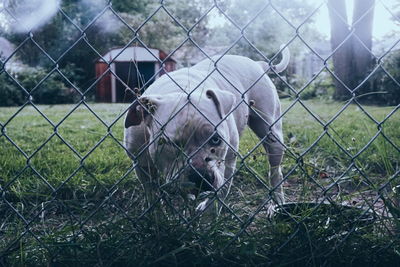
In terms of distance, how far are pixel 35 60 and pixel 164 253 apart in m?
4.05

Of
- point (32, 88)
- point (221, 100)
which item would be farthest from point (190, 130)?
point (32, 88)

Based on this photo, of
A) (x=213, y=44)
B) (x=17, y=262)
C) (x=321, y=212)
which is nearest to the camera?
(x=17, y=262)

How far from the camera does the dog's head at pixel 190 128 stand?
2494 mm

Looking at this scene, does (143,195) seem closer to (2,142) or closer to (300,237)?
(300,237)

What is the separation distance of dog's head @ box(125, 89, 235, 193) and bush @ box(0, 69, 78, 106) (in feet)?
10.6

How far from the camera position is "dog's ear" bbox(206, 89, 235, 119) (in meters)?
2.86

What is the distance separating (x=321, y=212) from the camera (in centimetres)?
219

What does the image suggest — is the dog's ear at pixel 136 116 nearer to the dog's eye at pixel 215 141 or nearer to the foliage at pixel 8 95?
the dog's eye at pixel 215 141

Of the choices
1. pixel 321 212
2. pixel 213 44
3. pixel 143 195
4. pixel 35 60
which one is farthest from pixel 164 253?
pixel 213 44

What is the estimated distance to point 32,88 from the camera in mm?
6824

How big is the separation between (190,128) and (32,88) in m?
4.77

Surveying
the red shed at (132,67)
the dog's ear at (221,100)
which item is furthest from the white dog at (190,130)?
the red shed at (132,67)

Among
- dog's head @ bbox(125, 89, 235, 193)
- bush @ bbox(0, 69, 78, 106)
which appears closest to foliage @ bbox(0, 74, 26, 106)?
bush @ bbox(0, 69, 78, 106)

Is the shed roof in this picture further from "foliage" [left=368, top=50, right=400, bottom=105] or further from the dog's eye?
"foliage" [left=368, top=50, right=400, bottom=105]
